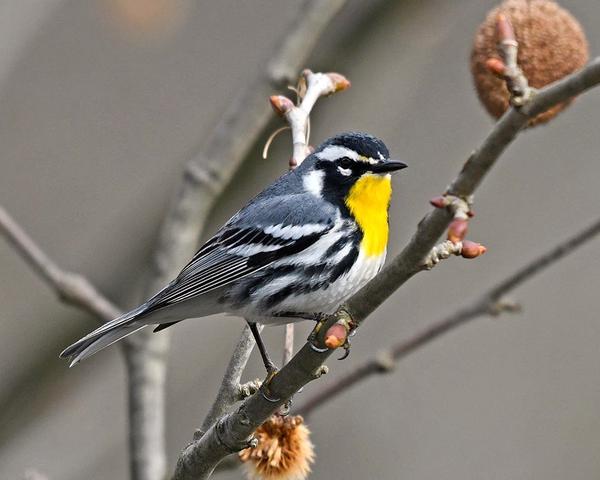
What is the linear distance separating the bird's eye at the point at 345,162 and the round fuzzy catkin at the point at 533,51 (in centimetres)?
56

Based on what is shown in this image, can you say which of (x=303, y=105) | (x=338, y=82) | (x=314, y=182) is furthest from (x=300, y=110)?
(x=314, y=182)

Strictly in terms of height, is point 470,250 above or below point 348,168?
above

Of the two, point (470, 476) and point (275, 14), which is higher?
point (275, 14)

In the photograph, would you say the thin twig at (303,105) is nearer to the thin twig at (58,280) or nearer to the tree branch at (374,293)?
the tree branch at (374,293)

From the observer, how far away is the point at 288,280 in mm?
3943

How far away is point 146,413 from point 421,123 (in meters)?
3.47

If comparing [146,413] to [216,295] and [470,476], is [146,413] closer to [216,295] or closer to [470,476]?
[216,295]

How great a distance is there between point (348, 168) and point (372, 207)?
183mm

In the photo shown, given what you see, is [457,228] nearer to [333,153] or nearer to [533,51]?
[533,51]

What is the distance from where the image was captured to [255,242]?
415 centimetres

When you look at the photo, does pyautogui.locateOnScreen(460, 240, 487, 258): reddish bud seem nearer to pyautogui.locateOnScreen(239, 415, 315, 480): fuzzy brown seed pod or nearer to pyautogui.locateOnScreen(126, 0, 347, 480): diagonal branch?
pyautogui.locateOnScreen(239, 415, 315, 480): fuzzy brown seed pod

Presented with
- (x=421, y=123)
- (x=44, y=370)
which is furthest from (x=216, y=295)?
(x=421, y=123)

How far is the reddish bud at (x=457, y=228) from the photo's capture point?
217cm

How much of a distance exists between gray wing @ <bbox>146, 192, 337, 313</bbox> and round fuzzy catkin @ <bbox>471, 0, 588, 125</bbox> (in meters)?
0.74
